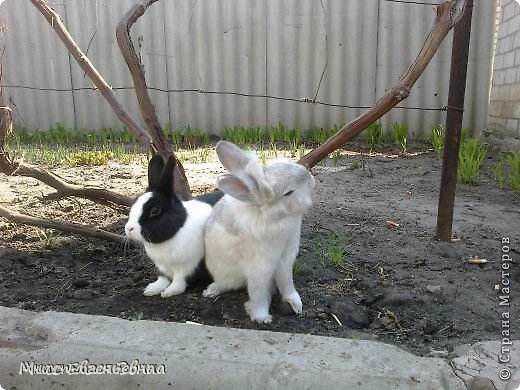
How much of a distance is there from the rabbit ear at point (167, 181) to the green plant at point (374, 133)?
3.72 metres

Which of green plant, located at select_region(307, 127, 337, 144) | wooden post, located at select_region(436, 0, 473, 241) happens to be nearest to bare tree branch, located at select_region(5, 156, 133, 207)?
wooden post, located at select_region(436, 0, 473, 241)

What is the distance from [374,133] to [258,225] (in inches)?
153

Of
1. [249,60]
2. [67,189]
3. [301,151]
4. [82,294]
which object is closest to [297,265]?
[82,294]

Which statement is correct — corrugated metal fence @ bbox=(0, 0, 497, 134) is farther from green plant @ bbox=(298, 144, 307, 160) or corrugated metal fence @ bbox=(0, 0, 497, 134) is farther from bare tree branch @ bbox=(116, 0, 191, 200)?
bare tree branch @ bbox=(116, 0, 191, 200)

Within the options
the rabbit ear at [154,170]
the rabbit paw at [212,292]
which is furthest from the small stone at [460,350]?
the rabbit ear at [154,170]

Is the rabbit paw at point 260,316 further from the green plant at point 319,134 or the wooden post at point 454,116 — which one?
the green plant at point 319,134

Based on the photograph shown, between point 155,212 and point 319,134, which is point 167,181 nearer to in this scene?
point 155,212

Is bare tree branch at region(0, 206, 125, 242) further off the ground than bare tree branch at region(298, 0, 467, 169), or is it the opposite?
bare tree branch at region(298, 0, 467, 169)

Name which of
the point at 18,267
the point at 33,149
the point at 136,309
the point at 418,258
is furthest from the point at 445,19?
the point at 33,149

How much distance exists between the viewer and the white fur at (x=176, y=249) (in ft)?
6.23

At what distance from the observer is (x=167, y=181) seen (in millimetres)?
1901

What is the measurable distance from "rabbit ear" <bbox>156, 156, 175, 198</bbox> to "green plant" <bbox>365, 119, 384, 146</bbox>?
12.2 feet

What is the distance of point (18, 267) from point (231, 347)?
1360 millimetres

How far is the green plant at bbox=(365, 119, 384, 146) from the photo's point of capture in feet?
17.3
